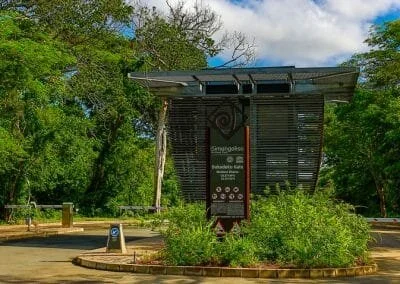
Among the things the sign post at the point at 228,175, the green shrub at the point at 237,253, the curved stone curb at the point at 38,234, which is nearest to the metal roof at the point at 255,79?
the sign post at the point at 228,175

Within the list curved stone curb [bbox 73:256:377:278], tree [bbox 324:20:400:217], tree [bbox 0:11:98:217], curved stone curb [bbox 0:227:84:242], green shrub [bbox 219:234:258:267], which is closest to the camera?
curved stone curb [bbox 73:256:377:278]

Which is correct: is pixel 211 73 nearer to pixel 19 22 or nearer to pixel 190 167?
pixel 190 167

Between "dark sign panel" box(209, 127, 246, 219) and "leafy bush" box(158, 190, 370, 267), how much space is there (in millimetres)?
471

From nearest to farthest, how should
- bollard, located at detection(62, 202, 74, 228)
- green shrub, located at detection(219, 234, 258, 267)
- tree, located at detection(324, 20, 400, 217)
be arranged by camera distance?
green shrub, located at detection(219, 234, 258, 267)
bollard, located at detection(62, 202, 74, 228)
tree, located at detection(324, 20, 400, 217)

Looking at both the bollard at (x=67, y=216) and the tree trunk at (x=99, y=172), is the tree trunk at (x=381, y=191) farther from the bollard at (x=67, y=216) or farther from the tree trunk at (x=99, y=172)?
the bollard at (x=67, y=216)

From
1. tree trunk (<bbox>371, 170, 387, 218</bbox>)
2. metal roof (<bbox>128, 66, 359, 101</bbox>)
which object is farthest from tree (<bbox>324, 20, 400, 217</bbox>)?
metal roof (<bbox>128, 66, 359, 101</bbox>)

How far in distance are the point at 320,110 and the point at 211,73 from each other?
450cm

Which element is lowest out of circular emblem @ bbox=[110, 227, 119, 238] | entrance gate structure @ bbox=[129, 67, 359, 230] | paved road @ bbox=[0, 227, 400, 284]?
paved road @ bbox=[0, 227, 400, 284]

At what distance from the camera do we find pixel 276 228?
535 inches

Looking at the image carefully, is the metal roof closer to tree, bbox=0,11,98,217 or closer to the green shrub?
the green shrub

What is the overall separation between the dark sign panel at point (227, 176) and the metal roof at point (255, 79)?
2415 millimetres

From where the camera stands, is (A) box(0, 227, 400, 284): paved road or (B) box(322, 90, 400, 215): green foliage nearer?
(A) box(0, 227, 400, 284): paved road

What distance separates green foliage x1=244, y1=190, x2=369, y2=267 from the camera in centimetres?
1270

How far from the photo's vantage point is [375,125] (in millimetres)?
38719
